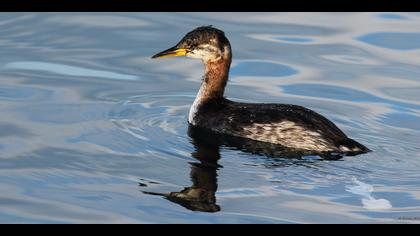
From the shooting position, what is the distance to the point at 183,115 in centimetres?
1385

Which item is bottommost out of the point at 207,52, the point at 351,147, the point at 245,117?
the point at 351,147

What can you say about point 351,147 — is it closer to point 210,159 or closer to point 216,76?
point 210,159

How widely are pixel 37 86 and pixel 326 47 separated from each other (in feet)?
15.7

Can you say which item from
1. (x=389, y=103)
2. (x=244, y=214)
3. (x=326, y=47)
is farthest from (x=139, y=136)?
(x=326, y=47)

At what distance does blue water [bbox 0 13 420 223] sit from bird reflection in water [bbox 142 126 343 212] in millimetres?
41

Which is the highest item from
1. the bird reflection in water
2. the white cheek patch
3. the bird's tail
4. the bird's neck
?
the white cheek patch

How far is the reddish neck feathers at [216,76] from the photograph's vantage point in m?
13.8

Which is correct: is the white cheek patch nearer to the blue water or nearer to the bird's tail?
the blue water

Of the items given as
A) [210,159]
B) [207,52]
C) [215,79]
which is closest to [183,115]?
[215,79]

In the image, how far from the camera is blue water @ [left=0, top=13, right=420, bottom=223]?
34.0ft

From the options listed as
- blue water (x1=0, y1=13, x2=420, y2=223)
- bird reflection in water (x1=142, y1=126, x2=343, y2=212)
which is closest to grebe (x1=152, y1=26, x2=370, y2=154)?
bird reflection in water (x1=142, y1=126, x2=343, y2=212)

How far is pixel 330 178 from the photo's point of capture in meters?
11.2

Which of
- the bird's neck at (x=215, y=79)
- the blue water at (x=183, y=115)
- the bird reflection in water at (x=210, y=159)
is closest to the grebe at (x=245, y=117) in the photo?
the bird's neck at (x=215, y=79)

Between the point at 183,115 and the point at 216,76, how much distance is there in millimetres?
627
